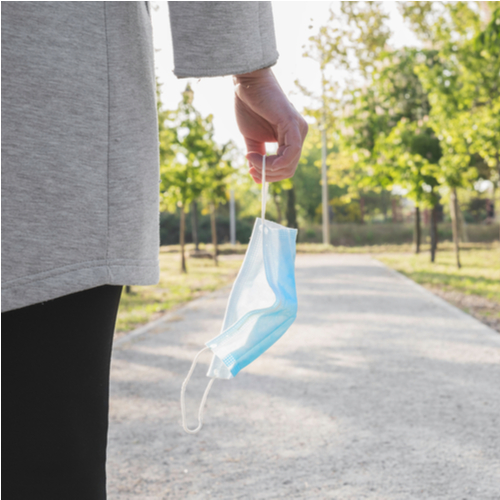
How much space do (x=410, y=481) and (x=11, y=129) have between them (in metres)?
2.41

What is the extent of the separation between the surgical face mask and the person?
270 millimetres

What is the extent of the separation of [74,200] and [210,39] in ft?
1.31

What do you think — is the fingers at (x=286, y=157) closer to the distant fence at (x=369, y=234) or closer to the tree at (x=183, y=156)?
the tree at (x=183, y=156)

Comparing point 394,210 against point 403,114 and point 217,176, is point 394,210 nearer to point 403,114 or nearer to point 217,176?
point 403,114

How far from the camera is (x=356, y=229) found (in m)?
43.5

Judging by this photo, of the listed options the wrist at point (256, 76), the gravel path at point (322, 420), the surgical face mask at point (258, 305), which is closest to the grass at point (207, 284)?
the gravel path at point (322, 420)

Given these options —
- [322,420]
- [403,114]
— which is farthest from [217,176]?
[322,420]

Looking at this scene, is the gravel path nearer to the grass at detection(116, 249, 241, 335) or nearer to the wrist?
the grass at detection(116, 249, 241, 335)

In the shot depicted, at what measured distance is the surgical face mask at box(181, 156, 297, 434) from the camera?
1.28m

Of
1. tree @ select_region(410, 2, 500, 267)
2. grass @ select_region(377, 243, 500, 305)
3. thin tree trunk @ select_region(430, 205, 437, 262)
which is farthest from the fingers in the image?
thin tree trunk @ select_region(430, 205, 437, 262)

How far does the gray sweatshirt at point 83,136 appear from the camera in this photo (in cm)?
91

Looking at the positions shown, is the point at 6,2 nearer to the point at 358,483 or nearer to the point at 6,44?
the point at 6,44

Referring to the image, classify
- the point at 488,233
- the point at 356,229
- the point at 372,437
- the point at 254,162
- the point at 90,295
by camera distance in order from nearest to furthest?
the point at 90,295
the point at 254,162
the point at 372,437
the point at 488,233
the point at 356,229

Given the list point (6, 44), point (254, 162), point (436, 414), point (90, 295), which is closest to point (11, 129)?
point (6, 44)
